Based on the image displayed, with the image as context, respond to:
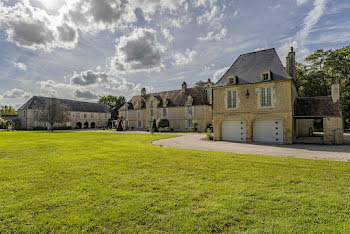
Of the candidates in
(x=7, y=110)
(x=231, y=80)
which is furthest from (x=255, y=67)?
(x=7, y=110)

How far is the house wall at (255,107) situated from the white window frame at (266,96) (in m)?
0.21

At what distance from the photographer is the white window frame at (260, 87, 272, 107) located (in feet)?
47.4

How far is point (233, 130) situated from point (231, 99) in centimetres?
275

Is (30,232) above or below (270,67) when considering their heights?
below

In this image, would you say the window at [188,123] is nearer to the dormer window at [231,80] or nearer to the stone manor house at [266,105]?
the stone manor house at [266,105]

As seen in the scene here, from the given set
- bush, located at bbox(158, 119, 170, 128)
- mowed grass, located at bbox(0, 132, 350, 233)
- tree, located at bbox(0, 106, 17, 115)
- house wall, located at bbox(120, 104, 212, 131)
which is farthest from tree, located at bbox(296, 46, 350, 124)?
tree, located at bbox(0, 106, 17, 115)

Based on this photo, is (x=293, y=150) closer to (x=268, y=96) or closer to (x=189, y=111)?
(x=268, y=96)

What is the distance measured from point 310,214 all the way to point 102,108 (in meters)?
56.5

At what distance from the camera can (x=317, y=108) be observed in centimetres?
1437

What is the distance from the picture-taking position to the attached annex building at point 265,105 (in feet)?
44.9

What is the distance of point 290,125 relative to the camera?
13.6 metres

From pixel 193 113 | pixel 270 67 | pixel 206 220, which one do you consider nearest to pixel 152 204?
pixel 206 220

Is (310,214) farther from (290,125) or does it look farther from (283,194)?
(290,125)

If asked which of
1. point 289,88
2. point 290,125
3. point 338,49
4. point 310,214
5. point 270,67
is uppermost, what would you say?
point 338,49
